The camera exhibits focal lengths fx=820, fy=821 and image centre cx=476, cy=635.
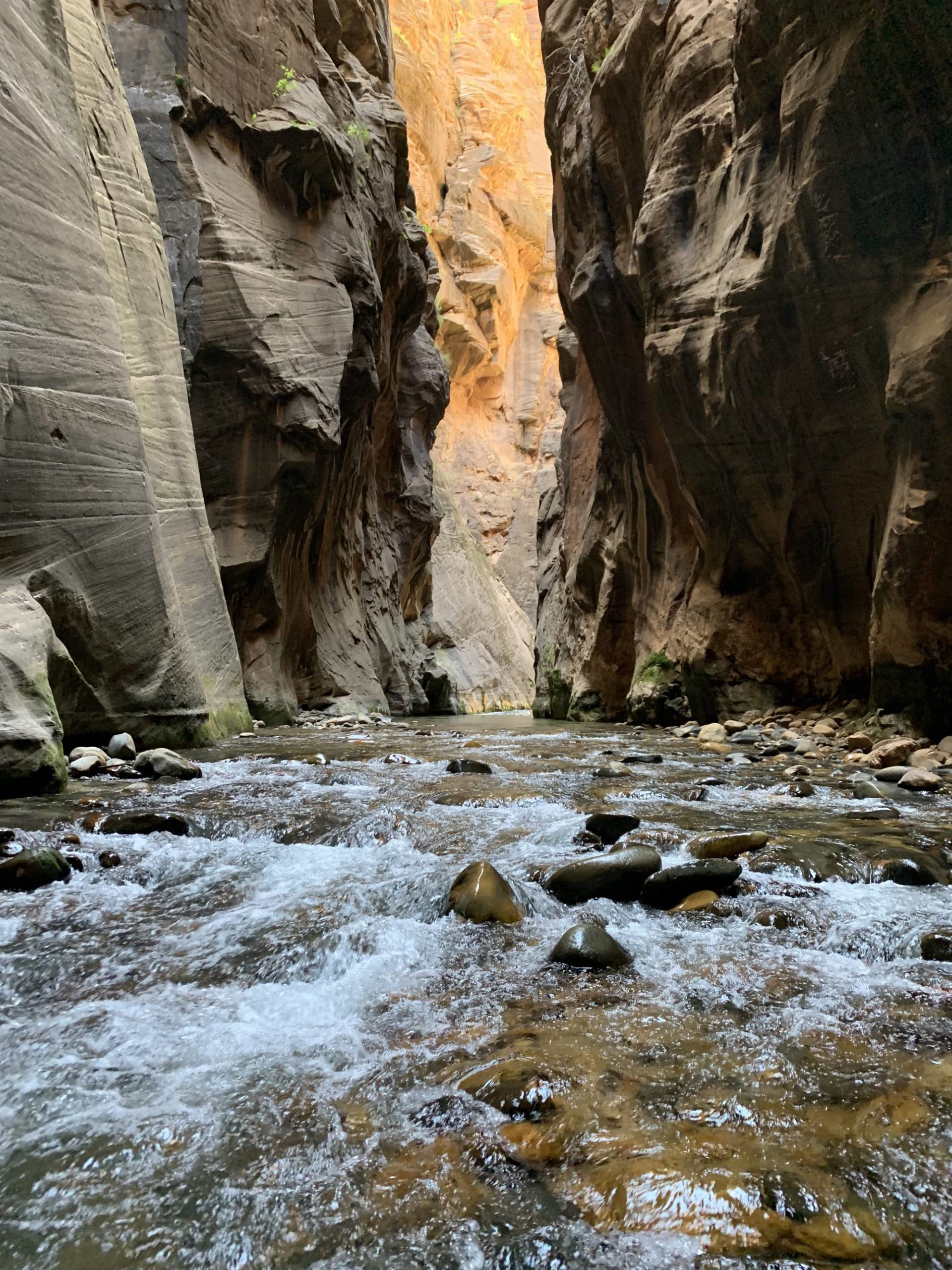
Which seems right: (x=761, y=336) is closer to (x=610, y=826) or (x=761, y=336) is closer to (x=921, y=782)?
(x=921, y=782)

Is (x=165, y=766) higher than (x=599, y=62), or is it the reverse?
(x=599, y=62)

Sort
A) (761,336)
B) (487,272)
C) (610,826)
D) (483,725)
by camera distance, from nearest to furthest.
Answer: (610,826) < (761,336) < (483,725) < (487,272)

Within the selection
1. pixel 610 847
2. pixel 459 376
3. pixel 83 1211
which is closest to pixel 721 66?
pixel 610 847

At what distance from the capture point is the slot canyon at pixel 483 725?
1.81 m

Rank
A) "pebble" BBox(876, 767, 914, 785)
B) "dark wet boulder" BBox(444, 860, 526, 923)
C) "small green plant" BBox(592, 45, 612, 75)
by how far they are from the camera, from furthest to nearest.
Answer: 1. "small green plant" BBox(592, 45, 612, 75)
2. "pebble" BBox(876, 767, 914, 785)
3. "dark wet boulder" BBox(444, 860, 526, 923)

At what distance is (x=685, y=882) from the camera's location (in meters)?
3.63

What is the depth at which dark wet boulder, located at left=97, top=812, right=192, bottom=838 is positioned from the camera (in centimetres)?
455

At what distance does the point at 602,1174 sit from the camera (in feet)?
5.69

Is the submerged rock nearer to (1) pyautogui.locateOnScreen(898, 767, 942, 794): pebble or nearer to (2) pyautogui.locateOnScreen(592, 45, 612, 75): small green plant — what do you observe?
(1) pyautogui.locateOnScreen(898, 767, 942, 794): pebble

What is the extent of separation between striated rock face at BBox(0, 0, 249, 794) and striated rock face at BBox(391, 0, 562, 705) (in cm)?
3825

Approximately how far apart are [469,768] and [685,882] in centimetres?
375

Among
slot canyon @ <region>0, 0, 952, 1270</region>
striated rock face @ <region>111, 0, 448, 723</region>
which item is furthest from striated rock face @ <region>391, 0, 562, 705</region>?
slot canyon @ <region>0, 0, 952, 1270</region>

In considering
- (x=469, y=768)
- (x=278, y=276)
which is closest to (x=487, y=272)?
(x=278, y=276)

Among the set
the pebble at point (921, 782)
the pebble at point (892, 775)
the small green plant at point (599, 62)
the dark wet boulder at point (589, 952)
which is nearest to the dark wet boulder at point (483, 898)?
the dark wet boulder at point (589, 952)
